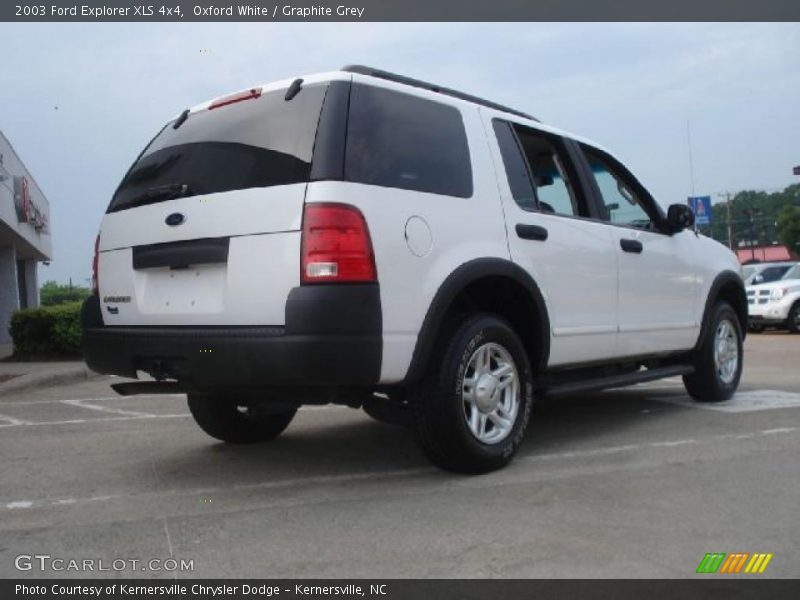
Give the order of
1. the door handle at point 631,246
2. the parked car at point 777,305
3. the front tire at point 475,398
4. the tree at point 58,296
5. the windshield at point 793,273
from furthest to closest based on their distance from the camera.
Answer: the tree at point 58,296, the windshield at point 793,273, the parked car at point 777,305, the door handle at point 631,246, the front tire at point 475,398

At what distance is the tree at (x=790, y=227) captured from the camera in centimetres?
6781

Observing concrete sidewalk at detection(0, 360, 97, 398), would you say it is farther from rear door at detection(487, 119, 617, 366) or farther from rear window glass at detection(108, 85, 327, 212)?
rear door at detection(487, 119, 617, 366)

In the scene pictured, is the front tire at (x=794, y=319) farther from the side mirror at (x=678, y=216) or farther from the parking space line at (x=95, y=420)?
the parking space line at (x=95, y=420)

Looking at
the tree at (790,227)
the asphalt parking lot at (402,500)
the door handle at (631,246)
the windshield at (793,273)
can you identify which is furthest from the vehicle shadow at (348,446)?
the tree at (790,227)

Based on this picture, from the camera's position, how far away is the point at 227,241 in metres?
3.60

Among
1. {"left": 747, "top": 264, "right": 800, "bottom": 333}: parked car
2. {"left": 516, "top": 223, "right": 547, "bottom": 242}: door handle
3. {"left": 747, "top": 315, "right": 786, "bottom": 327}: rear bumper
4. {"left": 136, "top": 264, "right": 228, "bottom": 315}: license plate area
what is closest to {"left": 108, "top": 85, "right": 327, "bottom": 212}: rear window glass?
{"left": 136, "top": 264, "right": 228, "bottom": 315}: license plate area

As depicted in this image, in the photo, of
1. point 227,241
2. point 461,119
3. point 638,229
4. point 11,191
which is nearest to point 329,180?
point 227,241

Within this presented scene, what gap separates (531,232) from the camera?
4.39m

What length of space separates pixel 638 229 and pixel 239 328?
3191 mm

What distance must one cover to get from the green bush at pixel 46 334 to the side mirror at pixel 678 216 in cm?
998

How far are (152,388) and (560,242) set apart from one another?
2440mm

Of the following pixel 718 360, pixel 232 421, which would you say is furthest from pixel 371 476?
pixel 718 360

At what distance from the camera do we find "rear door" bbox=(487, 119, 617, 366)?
441cm
